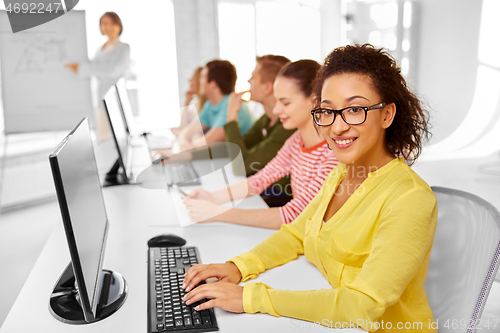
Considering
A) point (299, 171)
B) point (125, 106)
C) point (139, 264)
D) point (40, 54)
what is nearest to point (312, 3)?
point (40, 54)

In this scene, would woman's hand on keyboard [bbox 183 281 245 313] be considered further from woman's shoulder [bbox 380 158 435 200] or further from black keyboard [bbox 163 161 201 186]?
black keyboard [bbox 163 161 201 186]

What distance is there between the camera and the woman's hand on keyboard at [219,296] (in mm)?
876

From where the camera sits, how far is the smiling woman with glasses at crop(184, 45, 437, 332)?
0.82 m

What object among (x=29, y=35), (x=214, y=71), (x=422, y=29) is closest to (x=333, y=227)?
(x=214, y=71)

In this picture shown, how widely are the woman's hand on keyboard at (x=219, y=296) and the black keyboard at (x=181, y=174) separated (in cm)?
96

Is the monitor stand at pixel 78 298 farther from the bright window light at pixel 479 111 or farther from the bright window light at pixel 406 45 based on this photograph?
the bright window light at pixel 406 45

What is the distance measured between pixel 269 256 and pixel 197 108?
2.75m

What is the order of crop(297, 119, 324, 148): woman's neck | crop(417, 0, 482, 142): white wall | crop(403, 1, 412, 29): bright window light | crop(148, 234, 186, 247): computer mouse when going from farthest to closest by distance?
crop(403, 1, 412, 29): bright window light, crop(417, 0, 482, 142): white wall, crop(297, 119, 324, 148): woman's neck, crop(148, 234, 186, 247): computer mouse

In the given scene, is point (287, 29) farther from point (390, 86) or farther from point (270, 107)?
point (390, 86)

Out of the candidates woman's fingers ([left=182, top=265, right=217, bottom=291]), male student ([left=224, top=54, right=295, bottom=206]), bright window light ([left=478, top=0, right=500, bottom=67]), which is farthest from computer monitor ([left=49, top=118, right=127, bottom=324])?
bright window light ([left=478, top=0, right=500, bottom=67])

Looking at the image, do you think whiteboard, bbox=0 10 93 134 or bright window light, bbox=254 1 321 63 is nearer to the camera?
whiteboard, bbox=0 10 93 134

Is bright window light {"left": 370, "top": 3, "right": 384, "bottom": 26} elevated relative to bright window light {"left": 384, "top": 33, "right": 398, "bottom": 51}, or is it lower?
elevated

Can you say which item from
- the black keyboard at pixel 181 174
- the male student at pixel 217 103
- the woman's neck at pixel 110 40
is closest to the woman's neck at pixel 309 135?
the black keyboard at pixel 181 174

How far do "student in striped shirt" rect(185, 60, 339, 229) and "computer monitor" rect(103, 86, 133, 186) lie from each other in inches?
15.9
